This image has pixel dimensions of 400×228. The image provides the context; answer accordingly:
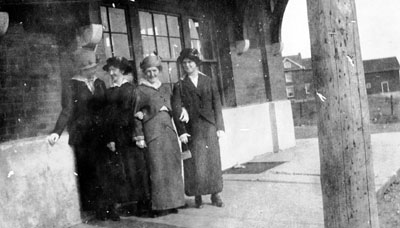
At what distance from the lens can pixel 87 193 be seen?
4.42 metres

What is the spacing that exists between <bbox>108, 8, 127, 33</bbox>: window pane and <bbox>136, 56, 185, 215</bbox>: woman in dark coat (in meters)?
1.46

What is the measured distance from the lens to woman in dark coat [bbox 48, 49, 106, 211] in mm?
4344

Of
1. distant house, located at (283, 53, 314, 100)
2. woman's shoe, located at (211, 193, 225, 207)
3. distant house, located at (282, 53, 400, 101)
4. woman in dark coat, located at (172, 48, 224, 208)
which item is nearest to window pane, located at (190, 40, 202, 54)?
woman in dark coat, located at (172, 48, 224, 208)

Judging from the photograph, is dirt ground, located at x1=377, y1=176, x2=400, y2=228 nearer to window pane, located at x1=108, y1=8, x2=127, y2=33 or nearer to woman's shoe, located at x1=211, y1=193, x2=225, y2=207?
woman's shoe, located at x1=211, y1=193, x2=225, y2=207

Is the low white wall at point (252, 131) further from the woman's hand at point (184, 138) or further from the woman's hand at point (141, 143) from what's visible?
the woman's hand at point (141, 143)

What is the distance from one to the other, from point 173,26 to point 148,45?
2.58 feet

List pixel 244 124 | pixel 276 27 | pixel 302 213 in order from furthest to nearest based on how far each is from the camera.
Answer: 1. pixel 276 27
2. pixel 244 124
3. pixel 302 213

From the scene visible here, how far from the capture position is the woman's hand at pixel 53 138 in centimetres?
415

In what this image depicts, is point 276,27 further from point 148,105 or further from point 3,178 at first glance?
point 3,178

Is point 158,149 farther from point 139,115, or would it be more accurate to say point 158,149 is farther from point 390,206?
point 390,206

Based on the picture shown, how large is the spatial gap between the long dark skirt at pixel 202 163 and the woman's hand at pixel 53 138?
55.9 inches

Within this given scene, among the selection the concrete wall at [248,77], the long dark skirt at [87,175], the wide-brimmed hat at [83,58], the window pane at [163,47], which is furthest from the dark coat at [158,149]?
the concrete wall at [248,77]

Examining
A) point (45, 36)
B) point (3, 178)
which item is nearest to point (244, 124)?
point (45, 36)

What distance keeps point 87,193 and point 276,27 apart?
18.5 feet
